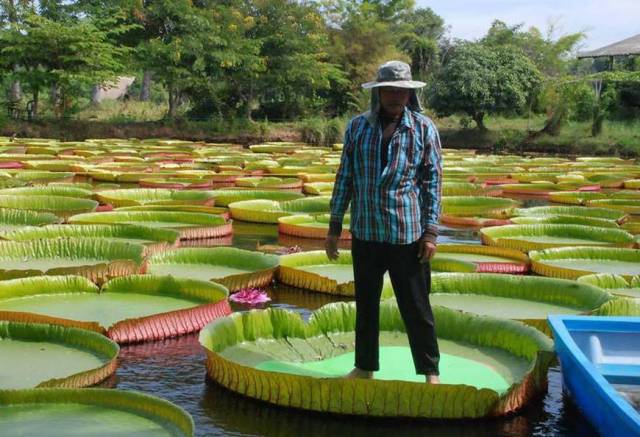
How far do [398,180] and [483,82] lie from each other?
83.1ft

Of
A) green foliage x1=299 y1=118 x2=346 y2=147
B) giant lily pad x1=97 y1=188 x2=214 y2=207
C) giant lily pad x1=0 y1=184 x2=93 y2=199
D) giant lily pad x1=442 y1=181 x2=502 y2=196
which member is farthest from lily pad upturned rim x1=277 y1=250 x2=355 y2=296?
green foliage x1=299 y1=118 x2=346 y2=147

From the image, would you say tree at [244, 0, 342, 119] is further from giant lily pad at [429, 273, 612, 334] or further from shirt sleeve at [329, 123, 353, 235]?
shirt sleeve at [329, 123, 353, 235]

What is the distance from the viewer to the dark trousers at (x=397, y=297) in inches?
150

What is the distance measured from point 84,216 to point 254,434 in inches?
227

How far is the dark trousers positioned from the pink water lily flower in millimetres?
2316

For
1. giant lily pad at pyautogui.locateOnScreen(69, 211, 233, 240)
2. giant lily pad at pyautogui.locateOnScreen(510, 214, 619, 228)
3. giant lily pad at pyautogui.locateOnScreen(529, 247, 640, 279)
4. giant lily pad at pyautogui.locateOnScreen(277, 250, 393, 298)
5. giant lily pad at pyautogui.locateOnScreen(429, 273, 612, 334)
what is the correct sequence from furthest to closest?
giant lily pad at pyautogui.locateOnScreen(510, 214, 619, 228)
giant lily pad at pyautogui.locateOnScreen(69, 211, 233, 240)
giant lily pad at pyautogui.locateOnScreen(529, 247, 640, 279)
giant lily pad at pyautogui.locateOnScreen(277, 250, 393, 298)
giant lily pad at pyautogui.locateOnScreen(429, 273, 612, 334)

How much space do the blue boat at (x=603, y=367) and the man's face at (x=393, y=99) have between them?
4.50 ft

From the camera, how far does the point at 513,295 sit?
6.14m

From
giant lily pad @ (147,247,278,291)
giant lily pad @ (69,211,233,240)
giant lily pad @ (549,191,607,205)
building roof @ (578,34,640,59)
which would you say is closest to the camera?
giant lily pad @ (147,247,278,291)

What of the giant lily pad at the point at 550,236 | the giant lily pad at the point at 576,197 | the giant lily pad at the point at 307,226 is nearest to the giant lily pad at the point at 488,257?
the giant lily pad at the point at 550,236

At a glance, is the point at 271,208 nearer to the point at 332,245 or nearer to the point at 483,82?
the point at 332,245

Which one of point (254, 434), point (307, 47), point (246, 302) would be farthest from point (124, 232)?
point (307, 47)

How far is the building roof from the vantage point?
31.8m

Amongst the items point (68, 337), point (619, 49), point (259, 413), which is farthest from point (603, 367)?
point (619, 49)
